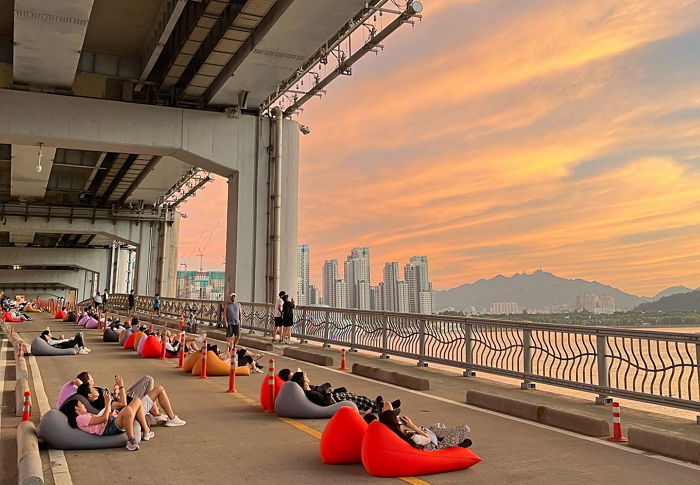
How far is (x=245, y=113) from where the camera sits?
96.5ft

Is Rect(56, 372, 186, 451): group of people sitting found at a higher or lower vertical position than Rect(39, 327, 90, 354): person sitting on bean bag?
lower

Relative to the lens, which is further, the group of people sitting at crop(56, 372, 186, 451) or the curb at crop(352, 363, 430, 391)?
the curb at crop(352, 363, 430, 391)

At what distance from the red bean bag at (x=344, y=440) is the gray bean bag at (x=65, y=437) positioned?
2771mm

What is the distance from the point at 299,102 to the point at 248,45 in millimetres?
6345

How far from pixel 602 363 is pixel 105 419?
850 cm

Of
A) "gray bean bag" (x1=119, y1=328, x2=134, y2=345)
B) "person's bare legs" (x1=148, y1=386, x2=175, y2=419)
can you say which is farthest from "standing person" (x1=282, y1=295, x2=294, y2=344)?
"person's bare legs" (x1=148, y1=386, x2=175, y2=419)

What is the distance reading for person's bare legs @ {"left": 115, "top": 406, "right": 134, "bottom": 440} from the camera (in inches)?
319

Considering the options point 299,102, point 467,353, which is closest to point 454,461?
point 467,353

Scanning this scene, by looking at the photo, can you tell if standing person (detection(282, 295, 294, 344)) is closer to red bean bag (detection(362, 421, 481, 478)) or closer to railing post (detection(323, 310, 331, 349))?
railing post (detection(323, 310, 331, 349))

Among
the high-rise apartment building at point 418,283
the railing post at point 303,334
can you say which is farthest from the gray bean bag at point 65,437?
the high-rise apartment building at point 418,283

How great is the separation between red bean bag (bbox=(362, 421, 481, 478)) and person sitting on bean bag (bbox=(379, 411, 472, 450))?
11 centimetres

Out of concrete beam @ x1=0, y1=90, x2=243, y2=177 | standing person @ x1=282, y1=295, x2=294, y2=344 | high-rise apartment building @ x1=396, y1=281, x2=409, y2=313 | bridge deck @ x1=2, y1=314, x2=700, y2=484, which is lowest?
bridge deck @ x1=2, y1=314, x2=700, y2=484

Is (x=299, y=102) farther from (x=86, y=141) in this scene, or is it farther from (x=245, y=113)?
(x=86, y=141)

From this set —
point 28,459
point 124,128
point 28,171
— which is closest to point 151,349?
point 124,128
